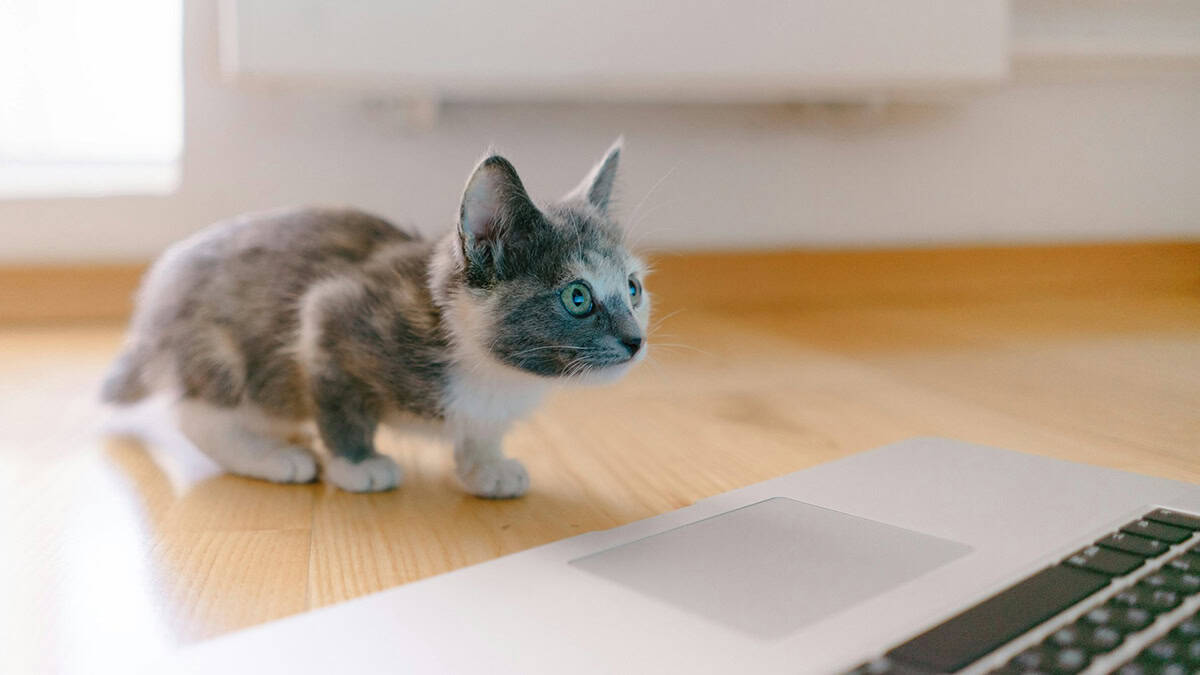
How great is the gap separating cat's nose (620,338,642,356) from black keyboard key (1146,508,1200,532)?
14.1 inches

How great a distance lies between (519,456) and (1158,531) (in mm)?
583

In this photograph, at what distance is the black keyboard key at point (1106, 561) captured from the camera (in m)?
0.48

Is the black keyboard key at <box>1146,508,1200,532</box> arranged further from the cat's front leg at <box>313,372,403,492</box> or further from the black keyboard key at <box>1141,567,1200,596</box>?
the cat's front leg at <box>313,372,403,492</box>

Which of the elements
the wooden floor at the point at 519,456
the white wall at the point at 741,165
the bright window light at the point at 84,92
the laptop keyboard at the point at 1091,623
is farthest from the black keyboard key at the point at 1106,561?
the bright window light at the point at 84,92

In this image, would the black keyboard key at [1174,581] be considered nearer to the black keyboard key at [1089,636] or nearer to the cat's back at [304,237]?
the black keyboard key at [1089,636]

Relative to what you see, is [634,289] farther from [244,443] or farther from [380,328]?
[244,443]

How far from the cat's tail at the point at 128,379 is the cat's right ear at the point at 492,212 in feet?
1.42

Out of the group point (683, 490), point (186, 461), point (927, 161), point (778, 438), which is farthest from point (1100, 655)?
point (927, 161)

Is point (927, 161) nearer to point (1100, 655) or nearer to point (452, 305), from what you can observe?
point (452, 305)

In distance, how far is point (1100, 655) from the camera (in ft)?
1.27

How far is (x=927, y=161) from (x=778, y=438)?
4.41ft

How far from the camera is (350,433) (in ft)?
2.85

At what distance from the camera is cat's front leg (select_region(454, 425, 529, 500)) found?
841 millimetres

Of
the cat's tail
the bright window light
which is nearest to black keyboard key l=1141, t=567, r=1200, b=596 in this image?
the cat's tail
